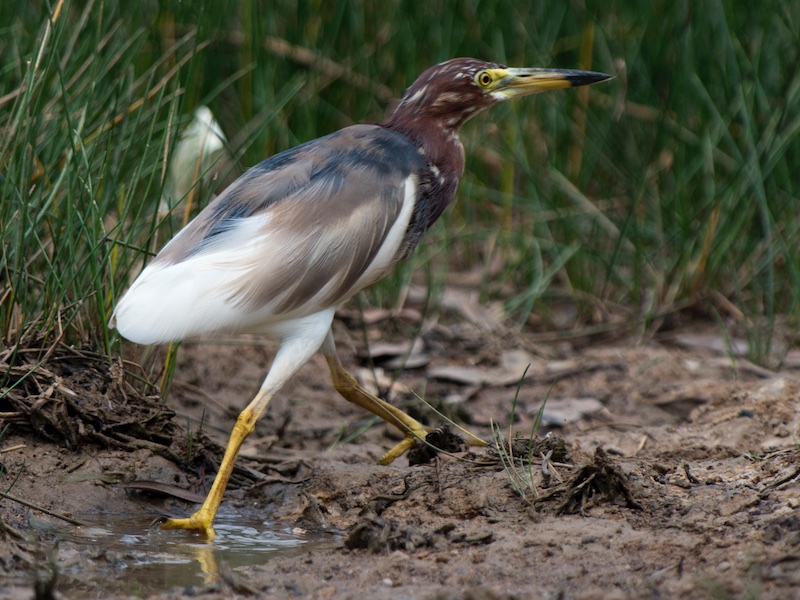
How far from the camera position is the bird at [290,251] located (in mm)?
3703

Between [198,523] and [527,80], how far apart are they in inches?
90.5

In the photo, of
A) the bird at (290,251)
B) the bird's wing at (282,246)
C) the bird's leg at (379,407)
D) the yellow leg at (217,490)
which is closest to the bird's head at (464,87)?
the bird at (290,251)

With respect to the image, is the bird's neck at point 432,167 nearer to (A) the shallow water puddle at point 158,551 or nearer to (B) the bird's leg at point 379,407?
(B) the bird's leg at point 379,407

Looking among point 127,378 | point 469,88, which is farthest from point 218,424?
point 469,88

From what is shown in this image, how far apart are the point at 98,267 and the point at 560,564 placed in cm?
198

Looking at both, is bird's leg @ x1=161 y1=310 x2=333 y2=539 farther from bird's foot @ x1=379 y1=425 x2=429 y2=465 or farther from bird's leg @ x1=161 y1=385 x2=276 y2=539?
bird's foot @ x1=379 y1=425 x2=429 y2=465

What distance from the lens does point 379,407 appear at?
4.44m

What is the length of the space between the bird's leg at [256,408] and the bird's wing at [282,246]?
9 cm

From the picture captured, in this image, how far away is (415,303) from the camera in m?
6.68

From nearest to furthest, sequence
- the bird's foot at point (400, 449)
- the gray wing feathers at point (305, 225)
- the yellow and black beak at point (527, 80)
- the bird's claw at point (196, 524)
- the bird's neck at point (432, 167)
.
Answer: the bird's claw at point (196, 524), the gray wing feathers at point (305, 225), the bird's neck at point (432, 167), the bird's foot at point (400, 449), the yellow and black beak at point (527, 80)

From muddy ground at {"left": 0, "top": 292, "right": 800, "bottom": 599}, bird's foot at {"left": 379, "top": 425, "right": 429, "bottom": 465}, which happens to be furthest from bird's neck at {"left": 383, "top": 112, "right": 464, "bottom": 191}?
muddy ground at {"left": 0, "top": 292, "right": 800, "bottom": 599}

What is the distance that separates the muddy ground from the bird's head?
1.32 meters

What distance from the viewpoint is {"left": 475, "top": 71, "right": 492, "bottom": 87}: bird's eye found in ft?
14.9

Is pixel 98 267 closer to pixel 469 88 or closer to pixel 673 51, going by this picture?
pixel 469 88
